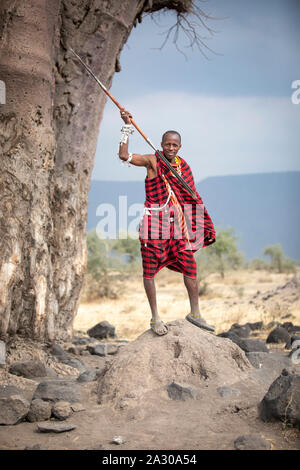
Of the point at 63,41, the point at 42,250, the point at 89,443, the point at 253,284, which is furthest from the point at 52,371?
the point at 253,284

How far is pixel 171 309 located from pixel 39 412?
8.82 metres

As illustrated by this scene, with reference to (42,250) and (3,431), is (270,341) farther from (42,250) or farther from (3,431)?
(3,431)

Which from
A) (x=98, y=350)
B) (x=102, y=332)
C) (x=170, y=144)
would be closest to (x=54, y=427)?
(x=170, y=144)

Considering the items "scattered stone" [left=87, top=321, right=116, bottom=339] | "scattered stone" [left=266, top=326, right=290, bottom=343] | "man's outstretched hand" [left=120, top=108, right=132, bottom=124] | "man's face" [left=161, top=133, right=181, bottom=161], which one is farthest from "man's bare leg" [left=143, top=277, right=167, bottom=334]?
"scattered stone" [left=87, top=321, right=116, bottom=339]

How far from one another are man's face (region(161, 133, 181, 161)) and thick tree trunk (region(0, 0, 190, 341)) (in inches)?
84.0

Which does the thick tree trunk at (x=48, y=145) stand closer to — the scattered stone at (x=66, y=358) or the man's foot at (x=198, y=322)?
the scattered stone at (x=66, y=358)

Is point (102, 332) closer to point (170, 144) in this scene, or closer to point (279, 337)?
point (279, 337)

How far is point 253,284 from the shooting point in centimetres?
1972

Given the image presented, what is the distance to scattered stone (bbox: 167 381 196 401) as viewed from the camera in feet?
14.7

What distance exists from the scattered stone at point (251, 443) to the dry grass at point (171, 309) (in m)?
6.08

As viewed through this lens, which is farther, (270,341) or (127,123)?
(270,341)

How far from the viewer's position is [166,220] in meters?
5.20

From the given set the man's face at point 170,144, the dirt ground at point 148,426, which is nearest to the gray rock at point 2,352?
the dirt ground at point 148,426
